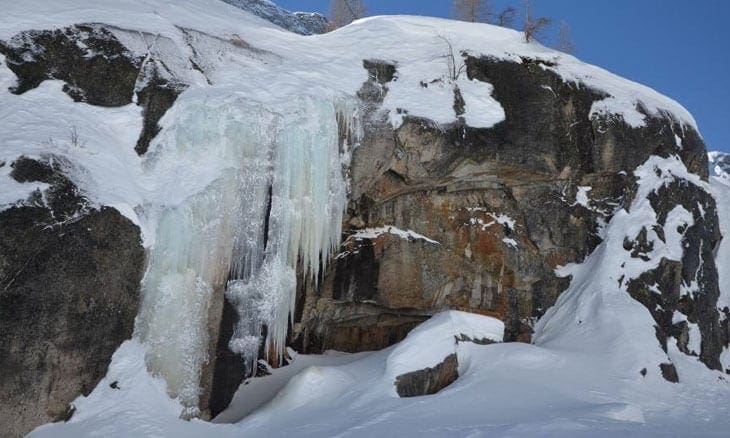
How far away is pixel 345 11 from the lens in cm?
3012

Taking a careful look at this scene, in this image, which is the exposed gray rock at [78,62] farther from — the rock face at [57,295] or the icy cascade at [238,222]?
Answer: the rock face at [57,295]

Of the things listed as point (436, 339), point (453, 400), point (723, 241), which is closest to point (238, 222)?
point (436, 339)

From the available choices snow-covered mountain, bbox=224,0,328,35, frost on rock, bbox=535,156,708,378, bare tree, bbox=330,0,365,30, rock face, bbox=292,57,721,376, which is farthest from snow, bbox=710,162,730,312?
snow-covered mountain, bbox=224,0,328,35

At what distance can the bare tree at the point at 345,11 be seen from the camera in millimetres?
29711

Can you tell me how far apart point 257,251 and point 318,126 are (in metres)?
2.63

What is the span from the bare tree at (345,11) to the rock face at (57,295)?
909 inches

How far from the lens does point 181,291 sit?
9.23m

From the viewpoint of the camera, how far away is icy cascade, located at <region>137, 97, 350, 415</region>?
911 centimetres

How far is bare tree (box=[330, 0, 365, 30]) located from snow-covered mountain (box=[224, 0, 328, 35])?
8.43ft

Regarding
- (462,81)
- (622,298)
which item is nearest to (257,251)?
(462,81)

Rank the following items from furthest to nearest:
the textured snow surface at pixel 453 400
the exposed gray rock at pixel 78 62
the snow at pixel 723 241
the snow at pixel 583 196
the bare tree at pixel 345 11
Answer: the bare tree at pixel 345 11, the snow at pixel 723 241, the snow at pixel 583 196, the exposed gray rock at pixel 78 62, the textured snow surface at pixel 453 400

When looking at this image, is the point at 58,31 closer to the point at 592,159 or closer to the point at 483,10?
the point at 592,159

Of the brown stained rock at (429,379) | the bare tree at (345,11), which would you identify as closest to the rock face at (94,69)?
the brown stained rock at (429,379)

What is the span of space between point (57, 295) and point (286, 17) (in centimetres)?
2869
